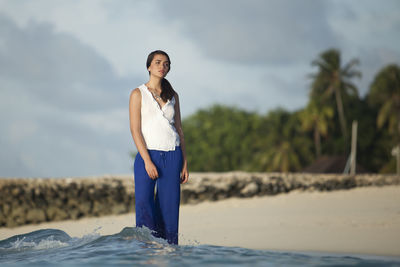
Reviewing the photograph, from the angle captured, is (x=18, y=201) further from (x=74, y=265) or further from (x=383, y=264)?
(x=383, y=264)

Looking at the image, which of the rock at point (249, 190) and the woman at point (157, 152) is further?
the rock at point (249, 190)

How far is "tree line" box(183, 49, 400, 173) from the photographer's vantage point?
115 ft

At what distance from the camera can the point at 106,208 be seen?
11.1 meters

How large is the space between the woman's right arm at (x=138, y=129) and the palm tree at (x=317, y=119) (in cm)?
3212

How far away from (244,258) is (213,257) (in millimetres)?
250

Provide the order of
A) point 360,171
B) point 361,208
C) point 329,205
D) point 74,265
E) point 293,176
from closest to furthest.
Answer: point 74,265 → point 361,208 → point 329,205 → point 293,176 → point 360,171

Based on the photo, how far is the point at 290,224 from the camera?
726 cm

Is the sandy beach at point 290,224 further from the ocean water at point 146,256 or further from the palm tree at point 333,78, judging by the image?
the palm tree at point 333,78

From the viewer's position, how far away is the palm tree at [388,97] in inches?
1319

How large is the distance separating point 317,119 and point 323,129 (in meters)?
1.02

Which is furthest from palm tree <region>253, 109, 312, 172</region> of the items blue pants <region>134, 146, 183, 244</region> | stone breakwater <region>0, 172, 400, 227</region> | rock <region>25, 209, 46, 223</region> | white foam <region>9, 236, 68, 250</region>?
blue pants <region>134, 146, 183, 244</region>

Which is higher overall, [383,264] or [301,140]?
[301,140]

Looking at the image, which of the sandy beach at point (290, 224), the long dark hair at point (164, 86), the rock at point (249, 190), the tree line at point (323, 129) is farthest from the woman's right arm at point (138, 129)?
the tree line at point (323, 129)

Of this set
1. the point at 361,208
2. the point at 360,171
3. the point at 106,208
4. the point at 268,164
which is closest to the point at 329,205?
the point at 361,208
